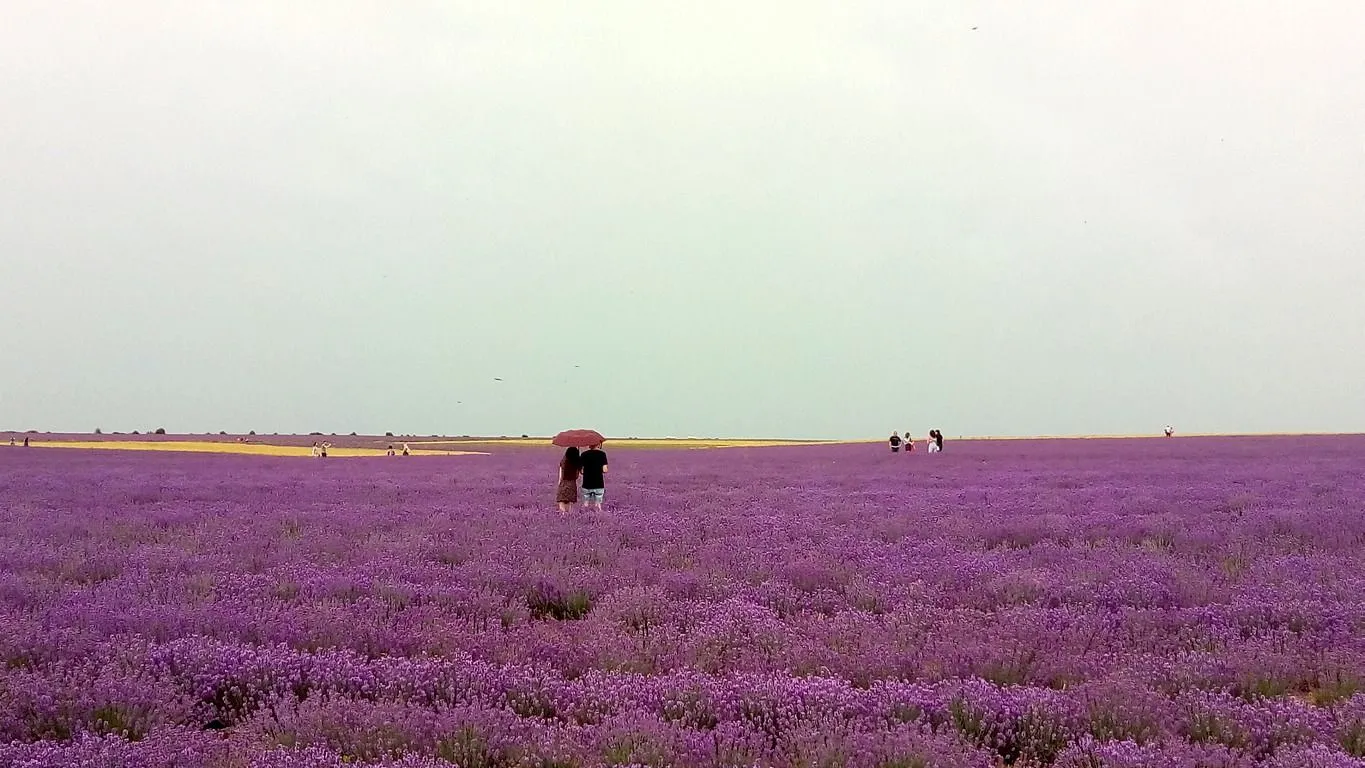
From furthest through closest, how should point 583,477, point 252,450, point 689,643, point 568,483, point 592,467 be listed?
point 252,450, point 583,477, point 592,467, point 568,483, point 689,643

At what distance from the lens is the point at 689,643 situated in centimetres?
488

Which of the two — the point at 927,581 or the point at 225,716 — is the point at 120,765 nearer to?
the point at 225,716

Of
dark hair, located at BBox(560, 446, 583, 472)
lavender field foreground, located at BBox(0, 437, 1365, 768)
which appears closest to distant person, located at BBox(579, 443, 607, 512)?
dark hair, located at BBox(560, 446, 583, 472)

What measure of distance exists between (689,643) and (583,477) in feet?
28.0

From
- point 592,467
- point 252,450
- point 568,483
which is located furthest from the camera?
point 252,450

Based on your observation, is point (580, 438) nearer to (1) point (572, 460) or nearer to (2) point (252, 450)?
A: (1) point (572, 460)

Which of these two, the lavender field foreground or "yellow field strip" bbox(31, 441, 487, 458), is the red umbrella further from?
"yellow field strip" bbox(31, 441, 487, 458)

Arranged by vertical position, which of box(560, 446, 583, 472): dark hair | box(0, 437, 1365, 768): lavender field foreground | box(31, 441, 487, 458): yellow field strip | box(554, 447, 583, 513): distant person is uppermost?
box(560, 446, 583, 472): dark hair

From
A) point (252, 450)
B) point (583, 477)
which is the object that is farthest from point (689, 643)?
point (252, 450)

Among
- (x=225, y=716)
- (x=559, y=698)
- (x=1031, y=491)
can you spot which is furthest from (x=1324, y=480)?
(x=225, y=716)

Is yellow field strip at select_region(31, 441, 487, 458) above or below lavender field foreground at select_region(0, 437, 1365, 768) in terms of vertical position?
below

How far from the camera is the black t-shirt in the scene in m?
13.0

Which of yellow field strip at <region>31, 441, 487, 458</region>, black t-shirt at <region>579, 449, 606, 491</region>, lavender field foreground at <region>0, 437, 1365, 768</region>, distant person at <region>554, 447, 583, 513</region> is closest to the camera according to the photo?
lavender field foreground at <region>0, 437, 1365, 768</region>

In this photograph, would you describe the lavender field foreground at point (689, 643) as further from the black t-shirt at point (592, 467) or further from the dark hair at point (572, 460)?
the black t-shirt at point (592, 467)
